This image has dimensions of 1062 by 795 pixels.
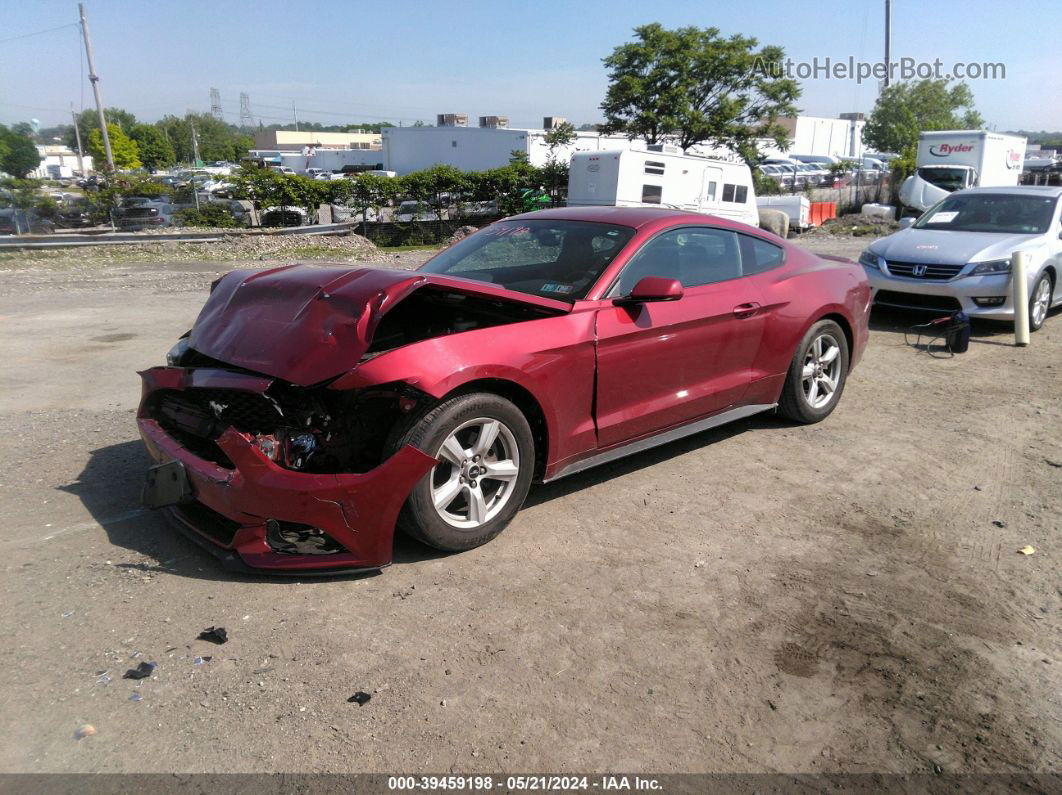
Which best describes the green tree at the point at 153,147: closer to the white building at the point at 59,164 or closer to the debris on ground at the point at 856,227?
the white building at the point at 59,164

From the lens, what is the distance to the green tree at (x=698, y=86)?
2692 centimetres

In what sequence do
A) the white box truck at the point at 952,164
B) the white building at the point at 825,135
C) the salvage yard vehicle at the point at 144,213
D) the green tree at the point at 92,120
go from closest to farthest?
the salvage yard vehicle at the point at 144,213 < the white box truck at the point at 952,164 < the white building at the point at 825,135 < the green tree at the point at 92,120

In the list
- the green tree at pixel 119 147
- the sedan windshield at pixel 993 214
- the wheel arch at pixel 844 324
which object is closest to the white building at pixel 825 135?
the green tree at pixel 119 147

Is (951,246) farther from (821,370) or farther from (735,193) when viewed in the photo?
(735,193)

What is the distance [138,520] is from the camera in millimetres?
4234

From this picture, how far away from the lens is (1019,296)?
8766 millimetres

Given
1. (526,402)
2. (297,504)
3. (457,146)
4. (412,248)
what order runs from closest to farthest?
(297,504) < (526,402) < (412,248) < (457,146)

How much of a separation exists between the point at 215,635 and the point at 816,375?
454cm

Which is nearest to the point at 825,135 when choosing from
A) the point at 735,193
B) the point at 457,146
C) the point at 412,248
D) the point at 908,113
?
the point at 908,113

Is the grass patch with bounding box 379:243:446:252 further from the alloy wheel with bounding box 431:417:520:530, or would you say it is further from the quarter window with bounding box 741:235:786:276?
the alloy wheel with bounding box 431:417:520:530

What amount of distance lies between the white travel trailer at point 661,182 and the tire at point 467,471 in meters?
14.0

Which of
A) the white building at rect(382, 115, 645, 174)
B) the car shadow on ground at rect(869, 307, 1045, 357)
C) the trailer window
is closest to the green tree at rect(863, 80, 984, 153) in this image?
the white building at rect(382, 115, 645, 174)

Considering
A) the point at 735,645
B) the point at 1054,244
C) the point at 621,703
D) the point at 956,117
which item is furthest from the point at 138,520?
the point at 956,117

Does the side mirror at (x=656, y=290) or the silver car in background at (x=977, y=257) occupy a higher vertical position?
the side mirror at (x=656, y=290)
